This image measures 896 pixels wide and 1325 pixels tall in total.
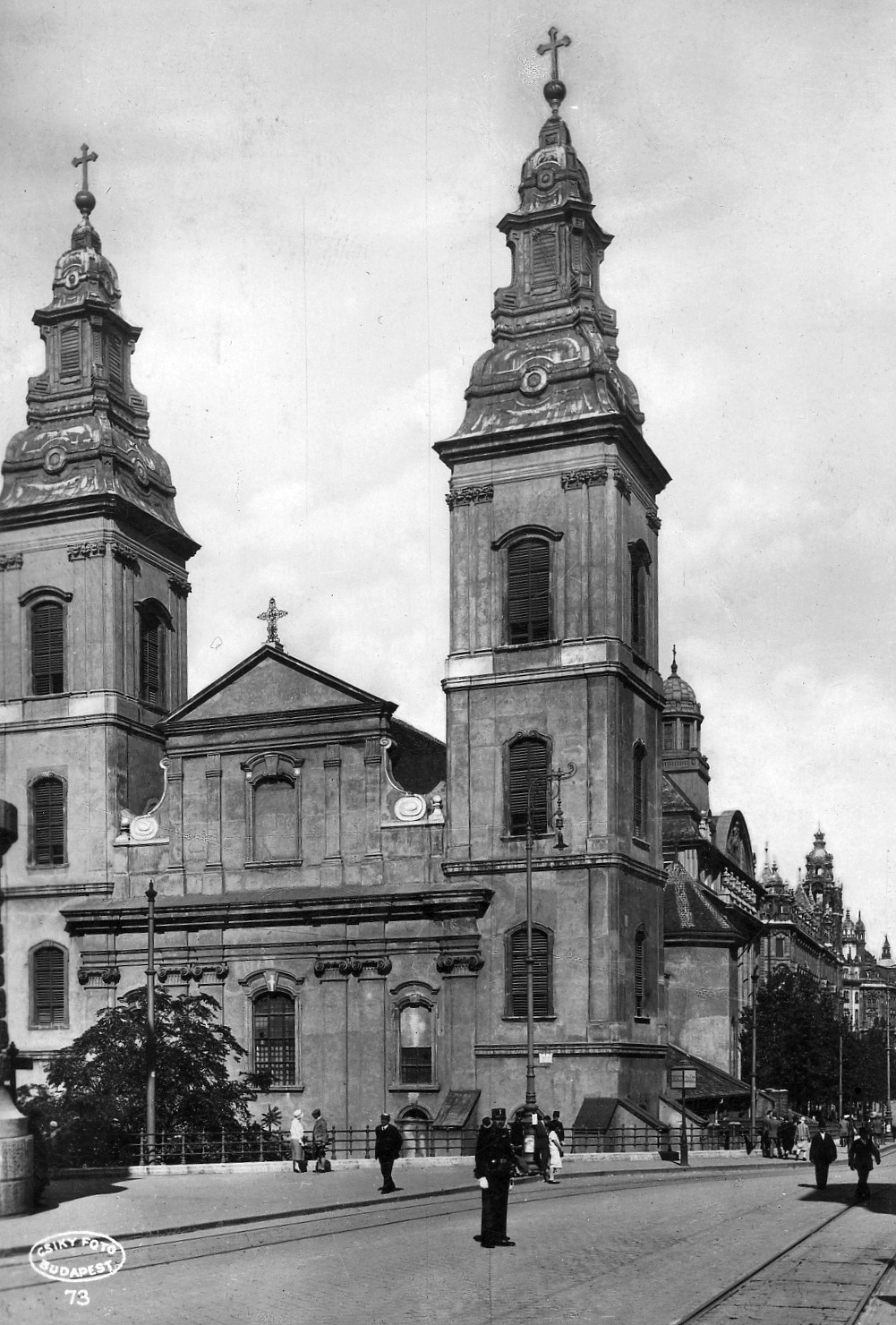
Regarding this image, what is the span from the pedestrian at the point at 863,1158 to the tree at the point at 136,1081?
1418cm

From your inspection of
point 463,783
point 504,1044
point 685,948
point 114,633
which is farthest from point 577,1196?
point 685,948

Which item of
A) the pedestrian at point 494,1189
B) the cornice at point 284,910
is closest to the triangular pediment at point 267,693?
the cornice at point 284,910

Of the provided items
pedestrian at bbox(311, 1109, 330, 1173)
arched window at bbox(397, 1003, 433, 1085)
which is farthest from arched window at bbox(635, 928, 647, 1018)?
pedestrian at bbox(311, 1109, 330, 1173)

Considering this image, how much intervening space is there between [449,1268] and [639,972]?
27811 mm

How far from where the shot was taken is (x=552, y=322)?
1848 inches

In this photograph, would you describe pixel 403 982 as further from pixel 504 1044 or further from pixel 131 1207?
pixel 131 1207

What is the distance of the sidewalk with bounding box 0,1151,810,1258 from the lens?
19969mm

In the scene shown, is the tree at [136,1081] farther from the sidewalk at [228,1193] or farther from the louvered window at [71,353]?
the louvered window at [71,353]

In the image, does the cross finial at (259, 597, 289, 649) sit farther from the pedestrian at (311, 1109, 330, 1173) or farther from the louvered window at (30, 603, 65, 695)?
the pedestrian at (311, 1109, 330, 1173)

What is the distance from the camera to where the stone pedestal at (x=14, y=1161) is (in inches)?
738

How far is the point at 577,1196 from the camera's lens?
27.6m

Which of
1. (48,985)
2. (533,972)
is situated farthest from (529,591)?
(48,985)

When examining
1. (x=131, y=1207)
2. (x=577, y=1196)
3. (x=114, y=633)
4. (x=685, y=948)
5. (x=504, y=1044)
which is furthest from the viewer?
(x=685, y=948)

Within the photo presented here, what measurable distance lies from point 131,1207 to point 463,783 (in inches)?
885
